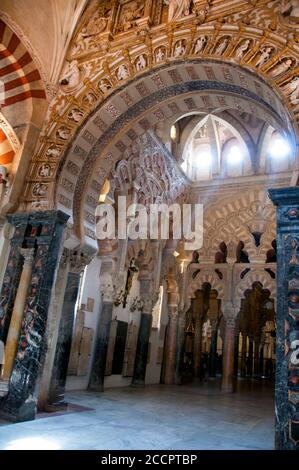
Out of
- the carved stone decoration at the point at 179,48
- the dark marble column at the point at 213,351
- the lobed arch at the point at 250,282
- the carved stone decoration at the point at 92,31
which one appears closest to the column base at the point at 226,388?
the lobed arch at the point at 250,282

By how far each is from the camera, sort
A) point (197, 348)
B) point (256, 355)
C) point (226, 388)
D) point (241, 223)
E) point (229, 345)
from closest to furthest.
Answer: point (226, 388) < point (229, 345) < point (241, 223) < point (197, 348) < point (256, 355)

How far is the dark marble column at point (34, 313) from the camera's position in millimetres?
5859

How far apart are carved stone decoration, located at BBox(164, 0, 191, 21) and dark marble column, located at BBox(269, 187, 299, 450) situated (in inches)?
156

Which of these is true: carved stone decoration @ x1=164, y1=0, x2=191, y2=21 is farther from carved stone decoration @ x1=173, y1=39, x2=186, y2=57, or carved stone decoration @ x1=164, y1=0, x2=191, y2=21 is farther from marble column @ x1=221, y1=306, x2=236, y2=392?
marble column @ x1=221, y1=306, x2=236, y2=392

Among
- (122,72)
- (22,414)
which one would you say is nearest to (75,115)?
(122,72)

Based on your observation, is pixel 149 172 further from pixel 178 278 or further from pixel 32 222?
pixel 32 222

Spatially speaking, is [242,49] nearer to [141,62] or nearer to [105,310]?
[141,62]

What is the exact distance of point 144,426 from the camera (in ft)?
→ 19.8

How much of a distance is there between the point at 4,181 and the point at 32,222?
3.21 feet

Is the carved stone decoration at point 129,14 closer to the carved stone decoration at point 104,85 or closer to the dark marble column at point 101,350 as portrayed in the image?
the carved stone decoration at point 104,85

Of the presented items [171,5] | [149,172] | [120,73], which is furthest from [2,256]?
[149,172]

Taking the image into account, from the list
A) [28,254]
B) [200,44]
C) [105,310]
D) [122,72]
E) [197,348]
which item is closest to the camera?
[200,44]

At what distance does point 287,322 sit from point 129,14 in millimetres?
6594

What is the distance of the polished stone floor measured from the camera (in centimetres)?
480
